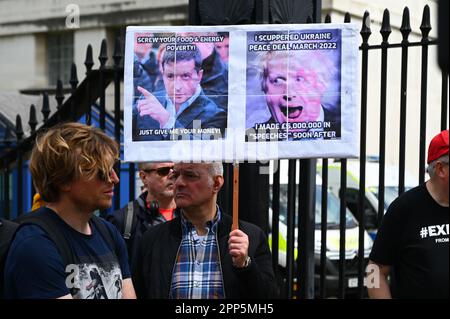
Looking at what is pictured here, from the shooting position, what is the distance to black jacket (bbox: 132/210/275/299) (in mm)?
4469

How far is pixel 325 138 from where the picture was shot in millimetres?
4754

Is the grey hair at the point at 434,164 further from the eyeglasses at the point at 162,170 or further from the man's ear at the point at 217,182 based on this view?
the eyeglasses at the point at 162,170

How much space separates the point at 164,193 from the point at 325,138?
1480 mm

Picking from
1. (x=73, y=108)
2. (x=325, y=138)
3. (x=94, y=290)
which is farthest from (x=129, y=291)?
(x=73, y=108)

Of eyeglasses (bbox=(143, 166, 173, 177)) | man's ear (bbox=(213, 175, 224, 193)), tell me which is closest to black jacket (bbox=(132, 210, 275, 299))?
man's ear (bbox=(213, 175, 224, 193))

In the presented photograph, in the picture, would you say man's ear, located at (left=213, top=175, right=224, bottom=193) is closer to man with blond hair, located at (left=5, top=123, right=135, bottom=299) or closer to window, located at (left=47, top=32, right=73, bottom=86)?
man with blond hair, located at (left=5, top=123, right=135, bottom=299)

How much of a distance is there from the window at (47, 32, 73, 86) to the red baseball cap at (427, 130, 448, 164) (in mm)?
20263

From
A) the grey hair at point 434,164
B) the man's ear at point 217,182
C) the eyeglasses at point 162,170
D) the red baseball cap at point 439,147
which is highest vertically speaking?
the red baseball cap at point 439,147

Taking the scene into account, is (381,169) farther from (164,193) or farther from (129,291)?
(129,291)

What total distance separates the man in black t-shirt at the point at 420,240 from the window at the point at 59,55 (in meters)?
20.3

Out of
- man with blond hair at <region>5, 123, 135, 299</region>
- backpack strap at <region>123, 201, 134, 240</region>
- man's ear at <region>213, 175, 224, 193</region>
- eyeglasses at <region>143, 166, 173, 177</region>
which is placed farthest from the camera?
eyeglasses at <region>143, 166, 173, 177</region>

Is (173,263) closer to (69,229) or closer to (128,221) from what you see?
(69,229)

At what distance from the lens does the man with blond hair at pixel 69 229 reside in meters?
3.62

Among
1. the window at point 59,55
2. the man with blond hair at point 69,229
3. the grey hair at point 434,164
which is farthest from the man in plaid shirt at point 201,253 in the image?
the window at point 59,55
